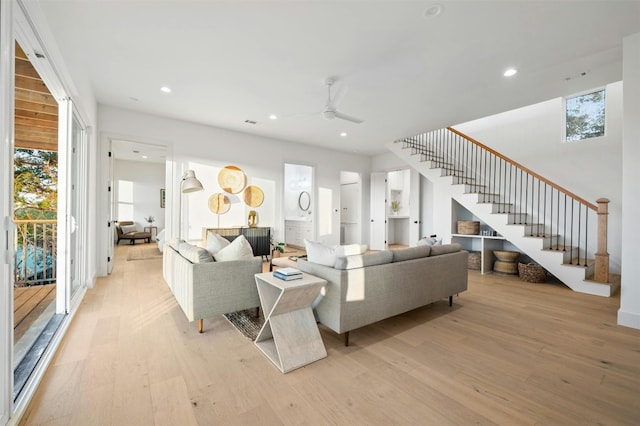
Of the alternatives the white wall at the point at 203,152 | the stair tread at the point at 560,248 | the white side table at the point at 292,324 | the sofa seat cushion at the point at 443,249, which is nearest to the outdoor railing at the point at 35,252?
the white wall at the point at 203,152

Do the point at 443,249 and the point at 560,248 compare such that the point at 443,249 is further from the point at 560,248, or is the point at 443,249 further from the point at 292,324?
the point at 560,248

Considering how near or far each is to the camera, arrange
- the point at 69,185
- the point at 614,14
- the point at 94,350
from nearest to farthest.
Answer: the point at 94,350
the point at 614,14
the point at 69,185

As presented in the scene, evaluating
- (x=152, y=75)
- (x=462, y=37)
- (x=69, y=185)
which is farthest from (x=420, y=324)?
(x=152, y=75)

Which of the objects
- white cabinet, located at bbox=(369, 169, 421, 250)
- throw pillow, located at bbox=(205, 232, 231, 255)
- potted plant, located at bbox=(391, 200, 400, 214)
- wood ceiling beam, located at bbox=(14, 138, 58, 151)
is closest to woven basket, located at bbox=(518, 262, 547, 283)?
white cabinet, located at bbox=(369, 169, 421, 250)

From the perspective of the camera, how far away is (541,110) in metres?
5.20

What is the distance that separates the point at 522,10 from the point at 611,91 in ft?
12.3

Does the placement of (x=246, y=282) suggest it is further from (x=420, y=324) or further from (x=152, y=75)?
(x=152, y=75)

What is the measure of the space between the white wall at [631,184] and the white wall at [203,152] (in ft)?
17.5

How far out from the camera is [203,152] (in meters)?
5.45

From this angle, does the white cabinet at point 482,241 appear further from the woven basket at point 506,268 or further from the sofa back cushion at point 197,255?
the sofa back cushion at point 197,255

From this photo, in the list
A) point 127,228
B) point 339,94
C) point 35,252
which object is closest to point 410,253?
point 339,94

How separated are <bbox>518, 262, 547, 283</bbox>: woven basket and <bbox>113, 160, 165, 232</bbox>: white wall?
1011 cm

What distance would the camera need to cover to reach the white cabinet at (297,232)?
735 centimetres

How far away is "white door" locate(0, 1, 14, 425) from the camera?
4.42 feet
